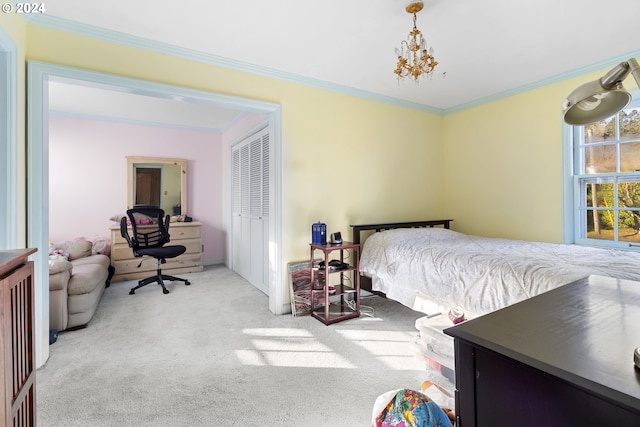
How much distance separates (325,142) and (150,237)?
2.84m

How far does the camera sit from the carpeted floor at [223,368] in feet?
5.59

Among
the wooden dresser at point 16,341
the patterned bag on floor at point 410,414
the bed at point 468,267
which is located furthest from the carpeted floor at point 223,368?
the wooden dresser at point 16,341

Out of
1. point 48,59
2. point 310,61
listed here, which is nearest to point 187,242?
point 48,59

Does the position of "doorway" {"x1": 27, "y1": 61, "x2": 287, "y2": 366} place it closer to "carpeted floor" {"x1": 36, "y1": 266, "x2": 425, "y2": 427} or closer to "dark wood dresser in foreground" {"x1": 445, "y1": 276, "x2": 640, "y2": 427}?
"carpeted floor" {"x1": 36, "y1": 266, "x2": 425, "y2": 427}

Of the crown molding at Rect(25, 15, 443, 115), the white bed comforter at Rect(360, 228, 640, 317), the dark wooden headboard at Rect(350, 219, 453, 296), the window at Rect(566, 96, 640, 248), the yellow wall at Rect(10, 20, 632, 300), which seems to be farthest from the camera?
the dark wooden headboard at Rect(350, 219, 453, 296)

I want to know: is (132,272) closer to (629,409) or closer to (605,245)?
(629,409)

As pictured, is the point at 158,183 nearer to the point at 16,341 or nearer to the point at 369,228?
the point at 369,228

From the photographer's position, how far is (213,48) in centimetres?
268

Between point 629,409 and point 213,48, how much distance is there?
3.15 metres

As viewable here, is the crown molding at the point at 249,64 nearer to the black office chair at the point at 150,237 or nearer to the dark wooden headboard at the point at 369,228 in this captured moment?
the dark wooden headboard at the point at 369,228

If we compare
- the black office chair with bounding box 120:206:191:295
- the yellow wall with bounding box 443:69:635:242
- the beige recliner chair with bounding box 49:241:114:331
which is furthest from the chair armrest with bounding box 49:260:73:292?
the yellow wall with bounding box 443:69:635:242

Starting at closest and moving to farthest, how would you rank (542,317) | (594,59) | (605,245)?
(542,317) → (594,59) → (605,245)

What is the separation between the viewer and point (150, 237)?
4316 mm

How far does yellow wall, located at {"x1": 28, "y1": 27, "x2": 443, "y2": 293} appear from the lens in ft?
8.04
